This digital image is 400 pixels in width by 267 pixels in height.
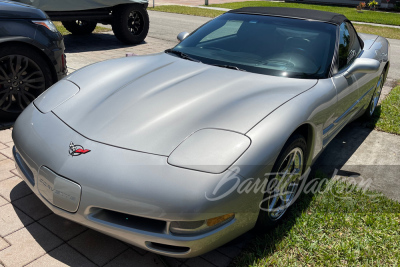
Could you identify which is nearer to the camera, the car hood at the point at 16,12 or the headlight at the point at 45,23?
the car hood at the point at 16,12

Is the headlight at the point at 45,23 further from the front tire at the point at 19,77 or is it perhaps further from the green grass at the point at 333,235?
the green grass at the point at 333,235

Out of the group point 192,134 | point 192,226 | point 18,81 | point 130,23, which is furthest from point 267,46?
point 130,23

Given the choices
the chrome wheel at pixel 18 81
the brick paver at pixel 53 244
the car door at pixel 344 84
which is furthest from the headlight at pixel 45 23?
the car door at pixel 344 84

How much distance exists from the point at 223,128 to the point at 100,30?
9392mm

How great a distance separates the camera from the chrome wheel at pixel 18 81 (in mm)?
4184

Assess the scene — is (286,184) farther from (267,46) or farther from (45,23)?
(45,23)

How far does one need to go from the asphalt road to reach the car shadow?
4.03ft

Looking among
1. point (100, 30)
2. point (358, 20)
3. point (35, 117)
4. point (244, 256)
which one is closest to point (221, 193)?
point (244, 256)

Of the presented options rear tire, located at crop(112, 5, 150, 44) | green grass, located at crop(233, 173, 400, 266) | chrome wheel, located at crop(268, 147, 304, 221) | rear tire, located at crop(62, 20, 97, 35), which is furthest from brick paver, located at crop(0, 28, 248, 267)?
rear tire, located at crop(62, 20, 97, 35)

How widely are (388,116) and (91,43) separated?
6507mm

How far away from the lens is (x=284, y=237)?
110 inches

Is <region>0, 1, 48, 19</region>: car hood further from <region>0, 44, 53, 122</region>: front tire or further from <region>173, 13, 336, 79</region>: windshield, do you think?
<region>173, 13, 336, 79</region>: windshield

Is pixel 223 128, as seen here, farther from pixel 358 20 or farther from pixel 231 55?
pixel 358 20

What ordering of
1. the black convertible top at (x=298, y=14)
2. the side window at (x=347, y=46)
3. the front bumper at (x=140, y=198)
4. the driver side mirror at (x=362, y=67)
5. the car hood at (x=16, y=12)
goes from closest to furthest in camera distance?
the front bumper at (x=140, y=198) < the driver side mirror at (x=362, y=67) < the side window at (x=347, y=46) < the black convertible top at (x=298, y=14) < the car hood at (x=16, y=12)
